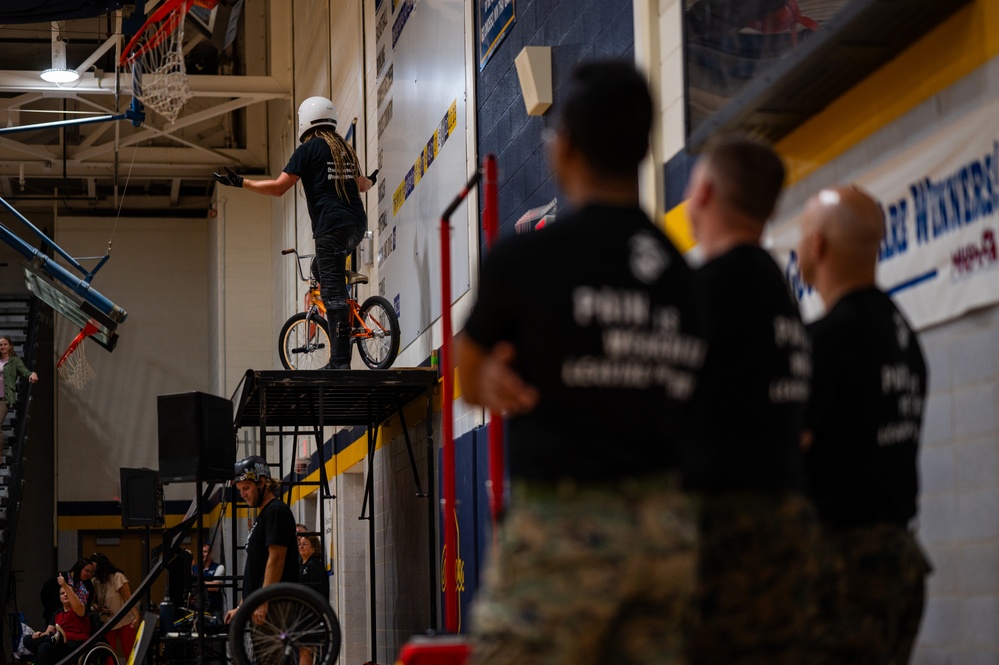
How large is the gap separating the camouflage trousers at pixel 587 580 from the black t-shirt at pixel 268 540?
5709 millimetres

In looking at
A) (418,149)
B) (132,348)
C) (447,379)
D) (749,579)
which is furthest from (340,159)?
(132,348)

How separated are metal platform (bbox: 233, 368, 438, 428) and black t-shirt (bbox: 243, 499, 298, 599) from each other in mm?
1039

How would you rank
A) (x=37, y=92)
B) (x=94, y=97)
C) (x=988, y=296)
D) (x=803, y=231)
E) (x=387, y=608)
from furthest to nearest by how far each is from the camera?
(x=94, y=97), (x=37, y=92), (x=387, y=608), (x=988, y=296), (x=803, y=231)

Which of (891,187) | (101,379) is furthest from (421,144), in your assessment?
(101,379)

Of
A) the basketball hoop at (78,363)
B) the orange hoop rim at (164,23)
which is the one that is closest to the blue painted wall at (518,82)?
the orange hoop rim at (164,23)

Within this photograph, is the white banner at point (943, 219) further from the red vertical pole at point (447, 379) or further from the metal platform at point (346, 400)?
the metal platform at point (346, 400)

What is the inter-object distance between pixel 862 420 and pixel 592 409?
105 cm

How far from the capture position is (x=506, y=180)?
819 cm

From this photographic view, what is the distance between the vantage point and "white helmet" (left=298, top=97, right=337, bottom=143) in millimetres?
10320

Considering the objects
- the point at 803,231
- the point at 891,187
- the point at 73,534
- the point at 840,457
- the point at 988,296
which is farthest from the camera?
the point at 73,534

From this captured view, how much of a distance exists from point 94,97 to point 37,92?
329cm

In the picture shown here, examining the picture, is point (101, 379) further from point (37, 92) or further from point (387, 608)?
point (387, 608)

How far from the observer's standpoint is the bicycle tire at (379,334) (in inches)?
407

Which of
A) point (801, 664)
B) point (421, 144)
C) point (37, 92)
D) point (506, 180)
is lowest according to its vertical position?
point (801, 664)
